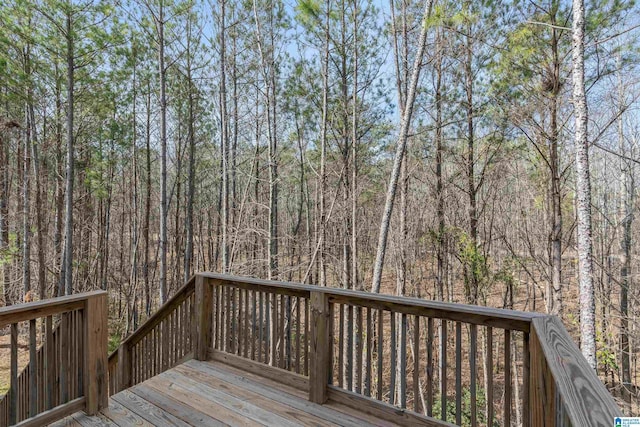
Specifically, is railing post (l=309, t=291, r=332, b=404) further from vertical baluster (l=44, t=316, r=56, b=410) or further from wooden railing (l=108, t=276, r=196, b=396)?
vertical baluster (l=44, t=316, r=56, b=410)

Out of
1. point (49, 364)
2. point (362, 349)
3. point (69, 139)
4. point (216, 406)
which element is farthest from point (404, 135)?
point (69, 139)

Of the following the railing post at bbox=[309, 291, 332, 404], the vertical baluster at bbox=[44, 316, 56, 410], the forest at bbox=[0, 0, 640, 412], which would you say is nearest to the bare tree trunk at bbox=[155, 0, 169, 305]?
the forest at bbox=[0, 0, 640, 412]

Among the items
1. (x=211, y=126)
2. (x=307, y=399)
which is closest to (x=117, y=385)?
(x=307, y=399)

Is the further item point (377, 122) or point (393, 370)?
point (377, 122)

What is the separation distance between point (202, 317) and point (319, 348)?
1.34 meters

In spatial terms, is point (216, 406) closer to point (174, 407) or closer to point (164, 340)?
point (174, 407)

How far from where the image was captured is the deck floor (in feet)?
7.27

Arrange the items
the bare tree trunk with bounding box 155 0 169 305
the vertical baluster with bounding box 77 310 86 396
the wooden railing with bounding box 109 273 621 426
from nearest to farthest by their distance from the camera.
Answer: the wooden railing with bounding box 109 273 621 426
the vertical baluster with bounding box 77 310 86 396
the bare tree trunk with bounding box 155 0 169 305

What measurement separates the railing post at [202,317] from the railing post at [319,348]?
1246mm

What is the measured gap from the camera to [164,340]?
3326mm

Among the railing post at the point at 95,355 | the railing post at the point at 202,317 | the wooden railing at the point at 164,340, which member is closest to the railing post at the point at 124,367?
the wooden railing at the point at 164,340

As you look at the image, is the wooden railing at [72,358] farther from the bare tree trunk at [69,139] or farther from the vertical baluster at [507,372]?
the bare tree trunk at [69,139]

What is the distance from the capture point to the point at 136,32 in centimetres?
971

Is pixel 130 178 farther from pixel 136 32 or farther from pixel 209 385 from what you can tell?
pixel 209 385
